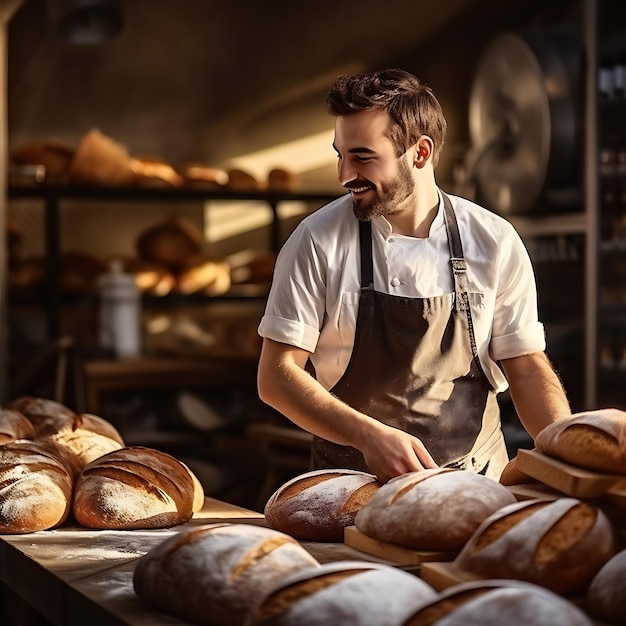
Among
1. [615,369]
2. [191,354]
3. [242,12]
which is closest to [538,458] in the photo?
[615,369]

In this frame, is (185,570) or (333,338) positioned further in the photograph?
(333,338)

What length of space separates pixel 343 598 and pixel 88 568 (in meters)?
0.57

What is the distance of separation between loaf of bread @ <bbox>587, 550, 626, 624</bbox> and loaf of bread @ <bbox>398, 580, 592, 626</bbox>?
135 millimetres

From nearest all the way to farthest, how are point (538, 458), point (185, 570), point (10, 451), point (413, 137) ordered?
point (185, 570), point (538, 458), point (10, 451), point (413, 137)

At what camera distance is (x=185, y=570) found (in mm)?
1284

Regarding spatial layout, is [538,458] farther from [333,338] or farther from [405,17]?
[405,17]

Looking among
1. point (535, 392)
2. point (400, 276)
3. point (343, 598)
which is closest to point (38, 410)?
point (400, 276)

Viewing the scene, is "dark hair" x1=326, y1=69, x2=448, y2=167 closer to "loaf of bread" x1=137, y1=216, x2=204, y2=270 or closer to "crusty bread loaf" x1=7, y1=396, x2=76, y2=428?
"crusty bread loaf" x1=7, y1=396, x2=76, y2=428

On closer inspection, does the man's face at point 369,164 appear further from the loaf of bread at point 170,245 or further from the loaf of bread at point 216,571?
the loaf of bread at point 170,245

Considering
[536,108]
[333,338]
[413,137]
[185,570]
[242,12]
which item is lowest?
[185,570]

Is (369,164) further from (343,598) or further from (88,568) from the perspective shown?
(343,598)

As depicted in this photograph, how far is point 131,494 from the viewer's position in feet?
5.92

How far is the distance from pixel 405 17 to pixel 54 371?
9.75 ft

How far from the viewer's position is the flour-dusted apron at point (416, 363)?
225cm
